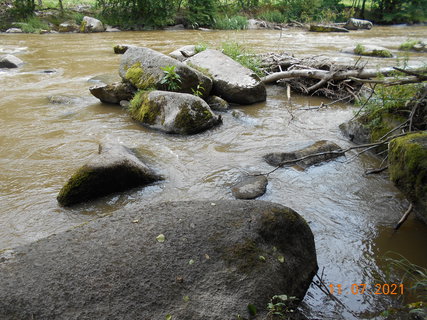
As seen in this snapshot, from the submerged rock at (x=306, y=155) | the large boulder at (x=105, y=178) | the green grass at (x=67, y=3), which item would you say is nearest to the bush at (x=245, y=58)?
the submerged rock at (x=306, y=155)

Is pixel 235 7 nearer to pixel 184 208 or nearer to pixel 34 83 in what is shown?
pixel 34 83

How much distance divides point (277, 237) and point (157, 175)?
2.42m

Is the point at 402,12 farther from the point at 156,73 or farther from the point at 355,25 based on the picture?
the point at 156,73

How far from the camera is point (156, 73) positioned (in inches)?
285

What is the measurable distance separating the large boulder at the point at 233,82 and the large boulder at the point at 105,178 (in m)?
3.93

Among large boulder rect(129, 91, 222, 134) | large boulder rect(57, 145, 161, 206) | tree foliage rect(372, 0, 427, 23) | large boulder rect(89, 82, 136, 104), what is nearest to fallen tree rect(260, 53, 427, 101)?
large boulder rect(129, 91, 222, 134)

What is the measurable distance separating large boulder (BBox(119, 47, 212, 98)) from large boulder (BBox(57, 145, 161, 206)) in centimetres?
309

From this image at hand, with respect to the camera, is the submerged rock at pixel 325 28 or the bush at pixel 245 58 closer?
the bush at pixel 245 58

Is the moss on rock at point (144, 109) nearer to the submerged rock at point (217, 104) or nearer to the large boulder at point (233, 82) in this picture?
the submerged rock at point (217, 104)

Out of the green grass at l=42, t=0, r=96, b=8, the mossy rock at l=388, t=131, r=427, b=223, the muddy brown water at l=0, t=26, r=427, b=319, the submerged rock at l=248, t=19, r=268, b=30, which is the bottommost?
the muddy brown water at l=0, t=26, r=427, b=319

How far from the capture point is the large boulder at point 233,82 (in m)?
7.82

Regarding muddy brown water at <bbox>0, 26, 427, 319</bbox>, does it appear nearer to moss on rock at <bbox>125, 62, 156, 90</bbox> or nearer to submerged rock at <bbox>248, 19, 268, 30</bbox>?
moss on rock at <bbox>125, 62, 156, 90</bbox>

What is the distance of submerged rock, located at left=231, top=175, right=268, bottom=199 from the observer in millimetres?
4219

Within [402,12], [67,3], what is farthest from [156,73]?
[402,12]
